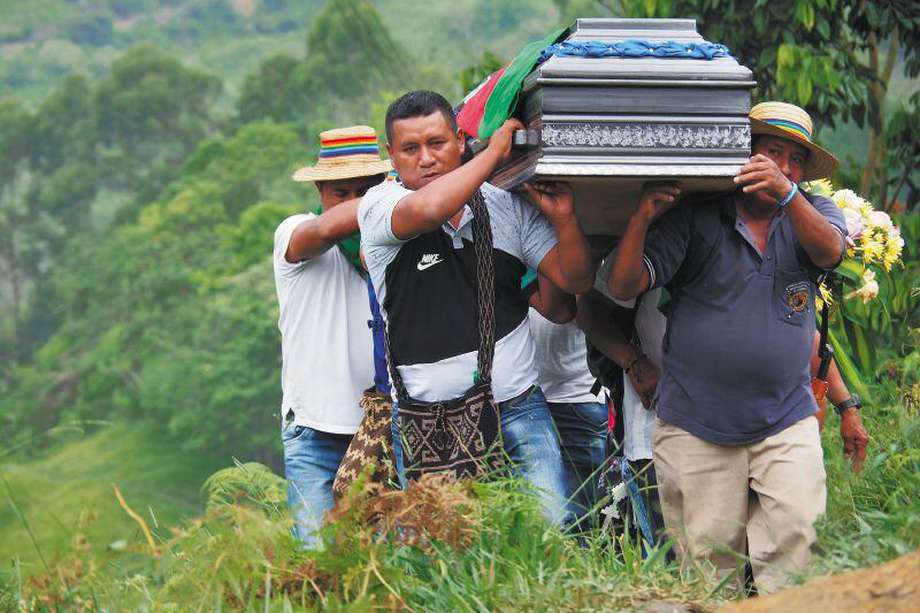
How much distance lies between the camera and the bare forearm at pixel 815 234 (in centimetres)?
400

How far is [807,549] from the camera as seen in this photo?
403 centimetres

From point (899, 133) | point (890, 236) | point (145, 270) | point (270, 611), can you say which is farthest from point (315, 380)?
point (145, 270)

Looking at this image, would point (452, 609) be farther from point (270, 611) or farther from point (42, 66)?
point (42, 66)

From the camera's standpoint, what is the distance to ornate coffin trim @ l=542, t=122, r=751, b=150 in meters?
3.82

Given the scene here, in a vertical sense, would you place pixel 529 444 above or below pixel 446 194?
below

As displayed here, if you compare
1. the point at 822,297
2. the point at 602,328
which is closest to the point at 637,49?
the point at 602,328

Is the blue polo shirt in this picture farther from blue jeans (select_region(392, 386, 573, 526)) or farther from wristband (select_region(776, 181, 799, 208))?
blue jeans (select_region(392, 386, 573, 526))

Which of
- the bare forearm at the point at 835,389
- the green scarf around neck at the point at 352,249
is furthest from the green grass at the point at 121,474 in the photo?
the bare forearm at the point at 835,389

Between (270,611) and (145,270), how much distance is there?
41.0m

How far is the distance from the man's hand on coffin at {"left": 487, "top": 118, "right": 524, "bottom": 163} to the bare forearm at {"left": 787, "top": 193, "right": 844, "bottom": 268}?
821 mm

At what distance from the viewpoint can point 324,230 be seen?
4.68 m

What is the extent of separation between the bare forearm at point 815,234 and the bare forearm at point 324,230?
1.43 metres

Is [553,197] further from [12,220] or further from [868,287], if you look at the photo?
[12,220]

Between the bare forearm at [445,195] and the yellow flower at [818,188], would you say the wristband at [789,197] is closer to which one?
the yellow flower at [818,188]
